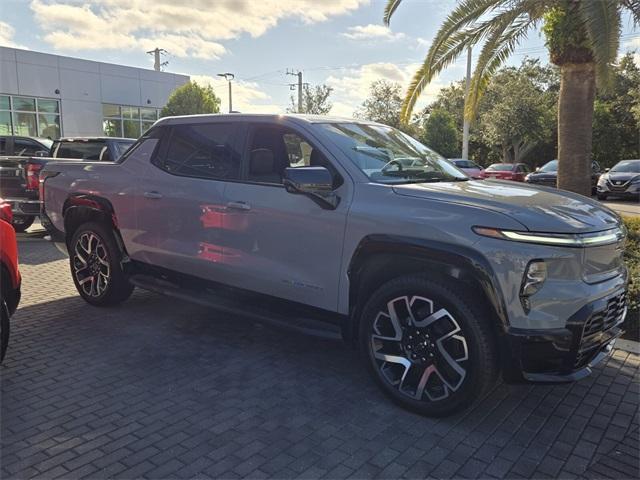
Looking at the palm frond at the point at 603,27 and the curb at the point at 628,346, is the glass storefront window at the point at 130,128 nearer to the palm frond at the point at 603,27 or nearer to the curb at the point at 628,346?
the palm frond at the point at 603,27

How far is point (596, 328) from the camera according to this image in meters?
3.17

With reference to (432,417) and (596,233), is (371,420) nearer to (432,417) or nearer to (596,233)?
(432,417)

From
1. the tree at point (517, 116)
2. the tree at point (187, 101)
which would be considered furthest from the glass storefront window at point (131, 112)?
the tree at point (517, 116)

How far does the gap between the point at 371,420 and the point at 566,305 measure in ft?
4.56

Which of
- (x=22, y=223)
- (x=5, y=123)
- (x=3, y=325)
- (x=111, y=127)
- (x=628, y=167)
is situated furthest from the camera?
(x=111, y=127)

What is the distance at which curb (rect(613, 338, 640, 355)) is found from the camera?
4.55 metres

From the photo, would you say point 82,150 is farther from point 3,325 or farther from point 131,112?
point 131,112

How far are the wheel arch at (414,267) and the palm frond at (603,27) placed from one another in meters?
5.31

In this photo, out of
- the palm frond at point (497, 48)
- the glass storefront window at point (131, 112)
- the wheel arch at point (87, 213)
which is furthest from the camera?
the glass storefront window at point (131, 112)

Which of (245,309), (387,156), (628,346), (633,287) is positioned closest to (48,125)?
(245,309)

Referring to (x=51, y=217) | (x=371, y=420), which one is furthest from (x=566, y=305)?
(x=51, y=217)

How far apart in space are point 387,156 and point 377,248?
3.21 ft

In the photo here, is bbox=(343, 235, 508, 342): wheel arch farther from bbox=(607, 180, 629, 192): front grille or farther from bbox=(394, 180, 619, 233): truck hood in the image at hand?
bbox=(607, 180, 629, 192): front grille

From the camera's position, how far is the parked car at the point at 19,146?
12.4 metres
